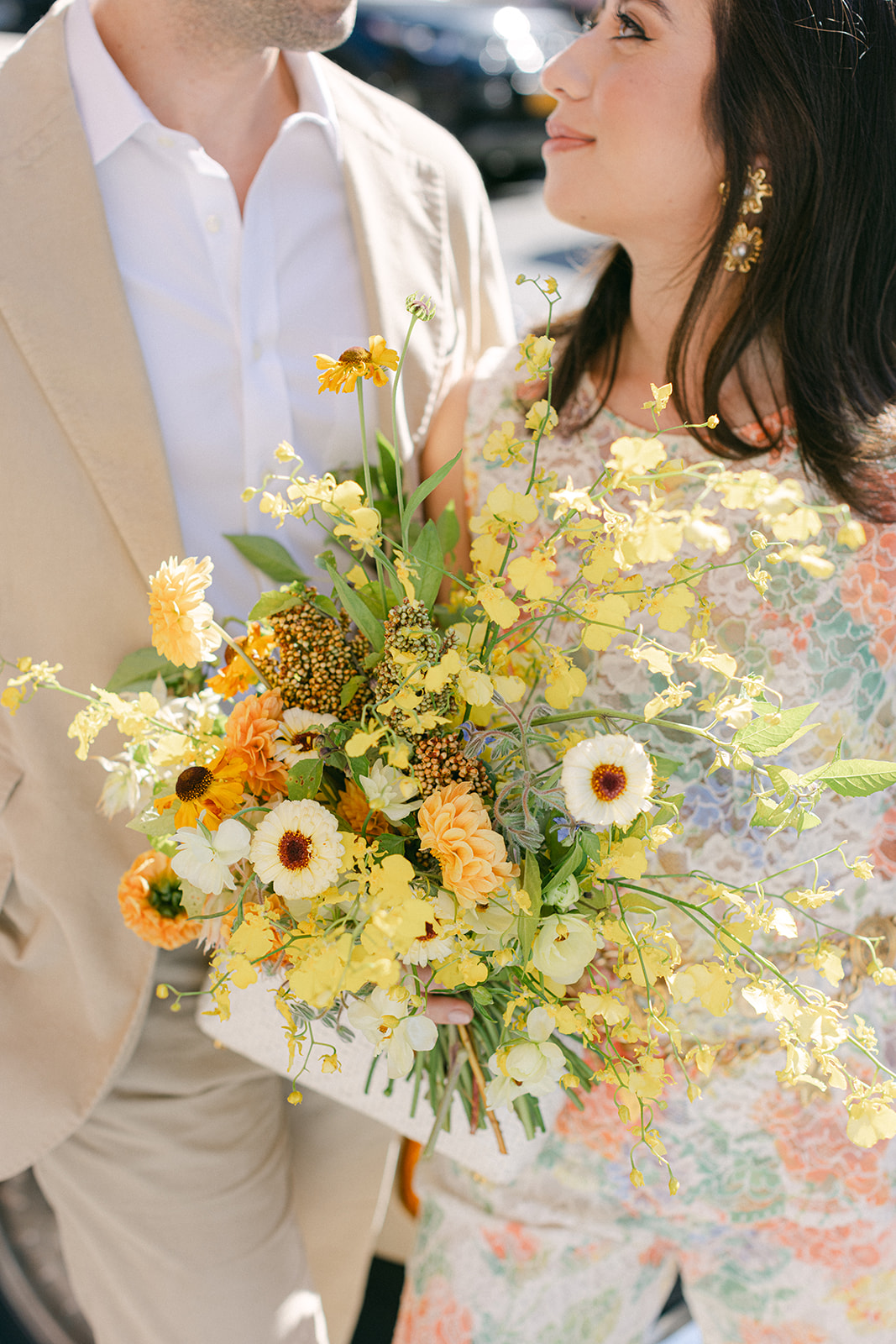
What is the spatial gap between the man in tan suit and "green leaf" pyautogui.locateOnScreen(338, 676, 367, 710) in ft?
1.51

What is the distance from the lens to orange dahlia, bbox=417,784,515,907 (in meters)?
1.00

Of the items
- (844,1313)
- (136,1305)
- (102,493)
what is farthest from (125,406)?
(844,1313)

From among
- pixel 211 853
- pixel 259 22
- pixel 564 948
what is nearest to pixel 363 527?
pixel 211 853

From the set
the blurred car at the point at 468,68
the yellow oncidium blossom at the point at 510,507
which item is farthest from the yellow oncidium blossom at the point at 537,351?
the blurred car at the point at 468,68

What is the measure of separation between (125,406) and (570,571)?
2.20 ft

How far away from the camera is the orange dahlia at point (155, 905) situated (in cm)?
135

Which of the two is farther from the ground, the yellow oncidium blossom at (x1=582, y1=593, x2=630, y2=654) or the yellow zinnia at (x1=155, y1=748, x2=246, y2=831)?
the yellow oncidium blossom at (x1=582, y1=593, x2=630, y2=654)

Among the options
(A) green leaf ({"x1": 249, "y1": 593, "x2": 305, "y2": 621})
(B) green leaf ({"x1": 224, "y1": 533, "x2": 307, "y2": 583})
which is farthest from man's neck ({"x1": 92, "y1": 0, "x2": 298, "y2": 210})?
(A) green leaf ({"x1": 249, "y1": 593, "x2": 305, "y2": 621})

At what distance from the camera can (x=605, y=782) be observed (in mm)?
981

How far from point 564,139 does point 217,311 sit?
0.57 meters

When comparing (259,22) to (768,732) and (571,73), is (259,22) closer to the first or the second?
(571,73)

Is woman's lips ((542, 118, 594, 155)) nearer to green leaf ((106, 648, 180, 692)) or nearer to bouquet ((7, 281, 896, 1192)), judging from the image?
bouquet ((7, 281, 896, 1192))

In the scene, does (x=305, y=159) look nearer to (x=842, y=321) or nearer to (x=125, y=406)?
(x=125, y=406)

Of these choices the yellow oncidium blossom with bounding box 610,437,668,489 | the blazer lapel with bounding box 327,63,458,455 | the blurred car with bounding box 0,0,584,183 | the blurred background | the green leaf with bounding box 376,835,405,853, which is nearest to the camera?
the yellow oncidium blossom with bounding box 610,437,668,489
